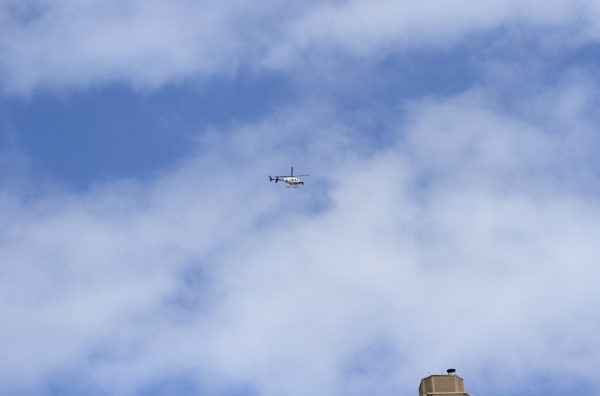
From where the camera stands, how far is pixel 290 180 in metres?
181

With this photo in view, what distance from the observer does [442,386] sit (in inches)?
4914

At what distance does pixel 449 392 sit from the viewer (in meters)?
125

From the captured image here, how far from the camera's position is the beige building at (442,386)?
124375 mm

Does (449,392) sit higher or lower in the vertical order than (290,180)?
lower

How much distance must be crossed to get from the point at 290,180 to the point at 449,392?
222 ft

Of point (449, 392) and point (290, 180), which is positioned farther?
point (290, 180)

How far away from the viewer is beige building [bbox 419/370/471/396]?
12438 cm
